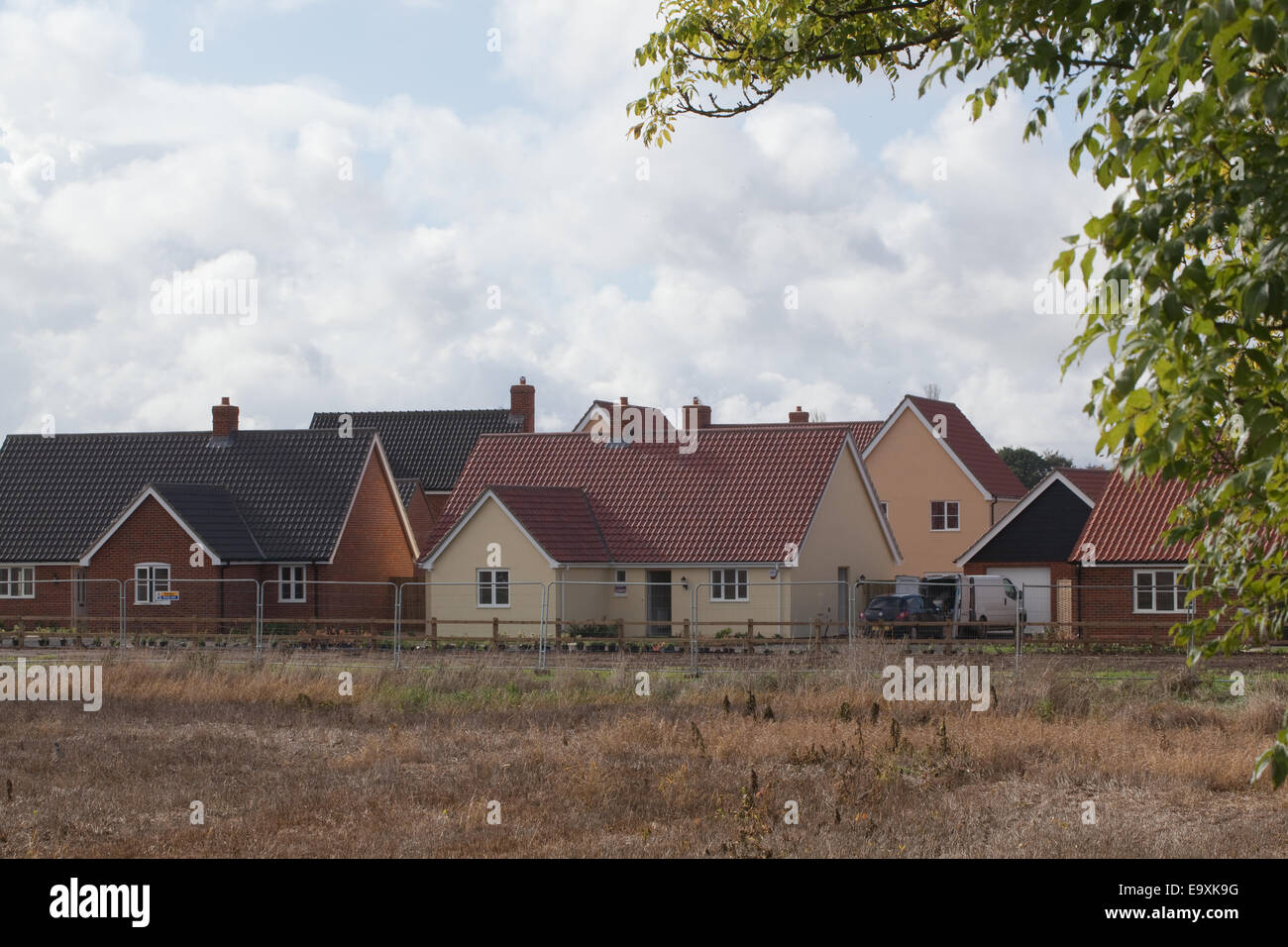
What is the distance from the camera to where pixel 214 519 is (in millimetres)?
45656

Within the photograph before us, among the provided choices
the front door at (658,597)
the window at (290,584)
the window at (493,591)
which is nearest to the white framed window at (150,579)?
the window at (290,584)

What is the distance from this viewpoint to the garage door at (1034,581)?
4550 centimetres

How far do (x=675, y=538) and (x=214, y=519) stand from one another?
14.3 metres

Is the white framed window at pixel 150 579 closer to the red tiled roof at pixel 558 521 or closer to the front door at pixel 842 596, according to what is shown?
the red tiled roof at pixel 558 521

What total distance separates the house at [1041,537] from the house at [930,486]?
10890 mm

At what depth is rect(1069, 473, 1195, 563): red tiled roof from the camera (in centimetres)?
3984

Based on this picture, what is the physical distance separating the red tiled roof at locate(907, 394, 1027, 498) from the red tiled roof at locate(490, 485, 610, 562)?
18.1 meters

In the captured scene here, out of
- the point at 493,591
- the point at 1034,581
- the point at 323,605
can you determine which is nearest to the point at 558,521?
the point at 493,591

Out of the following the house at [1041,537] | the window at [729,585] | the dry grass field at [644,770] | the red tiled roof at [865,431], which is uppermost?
the red tiled roof at [865,431]

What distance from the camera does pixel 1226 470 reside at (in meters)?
6.65
